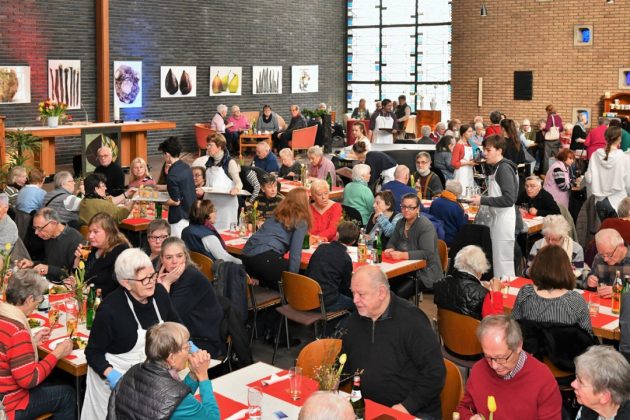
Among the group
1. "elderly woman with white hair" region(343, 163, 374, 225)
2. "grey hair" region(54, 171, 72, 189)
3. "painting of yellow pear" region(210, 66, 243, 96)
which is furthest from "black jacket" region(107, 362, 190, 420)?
"painting of yellow pear" region(210, 66, 243, 96)

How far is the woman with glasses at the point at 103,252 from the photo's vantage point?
657 cm

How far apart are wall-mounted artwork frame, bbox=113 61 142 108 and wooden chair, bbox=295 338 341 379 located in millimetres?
15098

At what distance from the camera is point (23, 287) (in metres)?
5.48

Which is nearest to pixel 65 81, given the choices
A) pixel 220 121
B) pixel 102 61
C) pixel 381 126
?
pixel 102 61

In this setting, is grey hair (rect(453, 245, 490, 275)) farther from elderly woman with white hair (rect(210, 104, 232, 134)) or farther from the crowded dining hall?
elderly woman with white hair (rect(210, 104, 232, 134))

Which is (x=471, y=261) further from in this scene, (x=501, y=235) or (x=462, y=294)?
(x=501, y=235)

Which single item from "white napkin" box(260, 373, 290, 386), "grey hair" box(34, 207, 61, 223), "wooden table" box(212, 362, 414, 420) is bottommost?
"wooden table" box(212, 362, 414, 420)

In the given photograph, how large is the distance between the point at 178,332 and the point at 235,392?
27.5 inches

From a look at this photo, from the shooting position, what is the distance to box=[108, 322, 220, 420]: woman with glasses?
4027 mm

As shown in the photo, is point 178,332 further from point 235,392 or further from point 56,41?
point 56,41

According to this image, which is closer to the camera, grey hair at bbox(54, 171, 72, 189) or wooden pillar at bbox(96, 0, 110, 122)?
grey hair at bbox(54, 171, 72, 189)

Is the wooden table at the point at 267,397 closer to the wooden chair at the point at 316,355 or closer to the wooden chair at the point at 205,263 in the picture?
the wooden chair at the point at 316,355

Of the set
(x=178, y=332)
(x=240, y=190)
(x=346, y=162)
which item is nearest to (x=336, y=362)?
(x=178, y=332)

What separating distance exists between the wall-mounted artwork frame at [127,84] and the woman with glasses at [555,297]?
15.0 m
